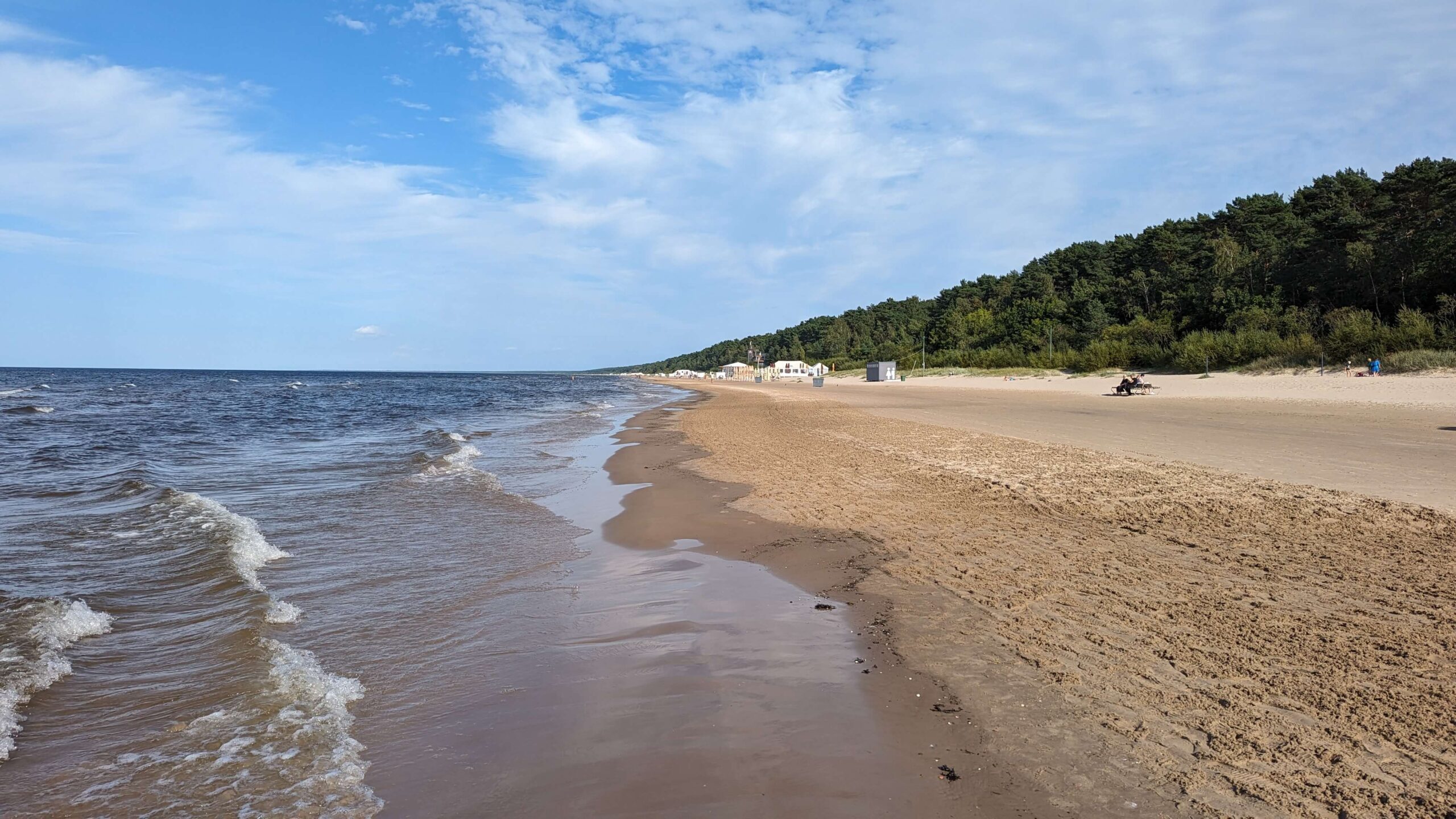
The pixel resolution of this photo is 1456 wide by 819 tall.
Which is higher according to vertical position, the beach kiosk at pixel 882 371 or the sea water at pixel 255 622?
the beach kiosk at pixel 882 371

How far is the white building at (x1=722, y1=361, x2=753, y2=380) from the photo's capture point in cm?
12875

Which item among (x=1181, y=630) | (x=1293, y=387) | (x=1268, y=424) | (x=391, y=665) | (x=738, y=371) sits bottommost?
(x=391, y=665)

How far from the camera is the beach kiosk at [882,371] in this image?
7468 centimetres

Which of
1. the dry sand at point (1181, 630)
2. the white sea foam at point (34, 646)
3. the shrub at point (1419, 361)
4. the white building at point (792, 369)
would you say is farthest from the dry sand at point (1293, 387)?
the white building at point (792, 369)

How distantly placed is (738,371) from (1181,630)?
126 meters

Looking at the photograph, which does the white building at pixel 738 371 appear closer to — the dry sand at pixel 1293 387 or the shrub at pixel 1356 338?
the dry sand at pixel 1293 387

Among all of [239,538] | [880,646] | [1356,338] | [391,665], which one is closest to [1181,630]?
[880,646]

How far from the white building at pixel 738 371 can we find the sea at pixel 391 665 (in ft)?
387

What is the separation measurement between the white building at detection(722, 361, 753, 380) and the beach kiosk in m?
49.6

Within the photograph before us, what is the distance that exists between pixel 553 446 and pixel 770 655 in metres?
16.1

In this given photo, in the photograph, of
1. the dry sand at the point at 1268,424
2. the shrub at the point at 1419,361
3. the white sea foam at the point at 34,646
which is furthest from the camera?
the shrub at the point at 1419,361

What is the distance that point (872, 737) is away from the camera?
3623 millimetres

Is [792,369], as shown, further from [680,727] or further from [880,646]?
[680,727]

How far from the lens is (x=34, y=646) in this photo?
207 inches
